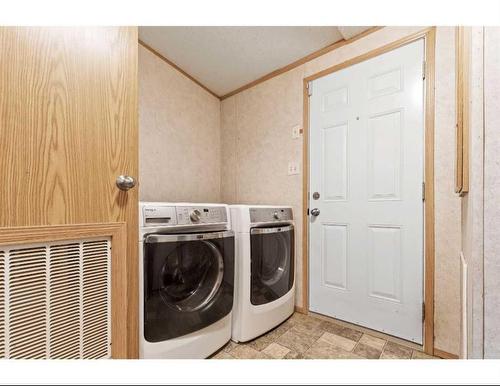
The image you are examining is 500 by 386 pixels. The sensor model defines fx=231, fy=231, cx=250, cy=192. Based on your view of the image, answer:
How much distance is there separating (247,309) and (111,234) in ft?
3.17

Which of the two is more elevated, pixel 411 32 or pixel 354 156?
pixel 411 32

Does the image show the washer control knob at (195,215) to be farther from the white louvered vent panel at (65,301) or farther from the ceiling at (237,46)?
the ceiling at (237,46)

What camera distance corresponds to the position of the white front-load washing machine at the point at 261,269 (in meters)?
1.42

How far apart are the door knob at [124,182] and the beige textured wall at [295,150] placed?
4.41 ft

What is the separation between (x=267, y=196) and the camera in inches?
82.6

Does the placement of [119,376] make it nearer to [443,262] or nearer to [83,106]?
[83,106]

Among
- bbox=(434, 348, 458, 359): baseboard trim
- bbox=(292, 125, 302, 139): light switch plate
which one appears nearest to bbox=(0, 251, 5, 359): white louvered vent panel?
bbox=(292, 125, 302, 139): light switch plate

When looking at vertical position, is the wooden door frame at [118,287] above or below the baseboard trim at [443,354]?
above

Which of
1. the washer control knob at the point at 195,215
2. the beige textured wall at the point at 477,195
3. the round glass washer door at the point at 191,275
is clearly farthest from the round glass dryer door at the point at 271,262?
the beige textured wall at the point at 477,195

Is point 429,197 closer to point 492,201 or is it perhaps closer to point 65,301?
point 492,201

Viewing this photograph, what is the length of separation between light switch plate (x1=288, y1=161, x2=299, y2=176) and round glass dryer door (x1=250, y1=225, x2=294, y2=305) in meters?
0.45

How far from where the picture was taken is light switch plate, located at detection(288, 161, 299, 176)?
6.26 feet

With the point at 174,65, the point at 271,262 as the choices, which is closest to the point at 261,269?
the point at 271,262
